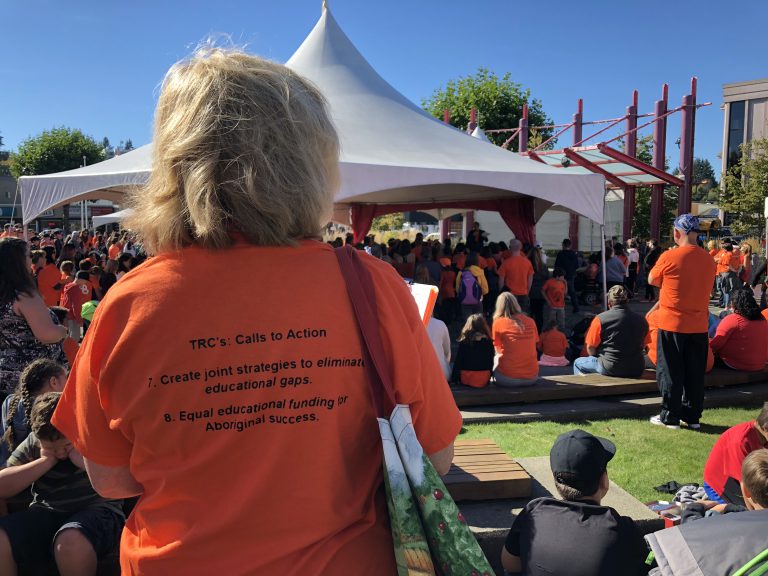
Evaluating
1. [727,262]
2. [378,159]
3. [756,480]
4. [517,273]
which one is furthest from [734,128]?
[756,480]

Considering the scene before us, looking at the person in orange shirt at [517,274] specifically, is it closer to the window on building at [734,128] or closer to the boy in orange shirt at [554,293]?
the boy in orange shirt at [554,293]

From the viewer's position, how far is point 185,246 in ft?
3.70

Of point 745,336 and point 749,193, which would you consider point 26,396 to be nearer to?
point 745,336

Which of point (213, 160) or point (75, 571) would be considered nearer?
point (213, 160)

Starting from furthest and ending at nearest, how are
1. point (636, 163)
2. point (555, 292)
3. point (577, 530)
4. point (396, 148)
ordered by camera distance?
point (636, 163)
point (555, 292)
point (396, 148)
point (577, 530)

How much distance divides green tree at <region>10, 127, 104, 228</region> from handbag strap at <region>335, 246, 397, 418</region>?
4647 cm

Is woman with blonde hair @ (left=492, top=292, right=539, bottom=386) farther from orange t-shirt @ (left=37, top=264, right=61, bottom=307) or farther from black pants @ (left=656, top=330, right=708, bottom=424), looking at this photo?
orange t-shirt @ (left=37, top=264, right=61, bottom=307)

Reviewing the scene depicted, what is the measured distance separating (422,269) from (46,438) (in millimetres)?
7049

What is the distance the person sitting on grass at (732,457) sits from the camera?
2973mm

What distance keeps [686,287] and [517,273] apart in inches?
200

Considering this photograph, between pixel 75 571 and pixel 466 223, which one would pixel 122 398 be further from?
pixel 466 223

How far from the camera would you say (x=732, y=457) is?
3039 millimetres

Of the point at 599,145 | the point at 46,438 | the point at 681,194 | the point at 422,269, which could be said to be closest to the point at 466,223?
the point at 681,194

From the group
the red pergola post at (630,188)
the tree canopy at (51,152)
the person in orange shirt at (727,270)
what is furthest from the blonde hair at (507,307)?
the tree canopy at (51,152)
